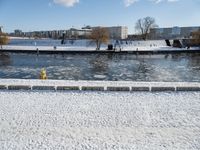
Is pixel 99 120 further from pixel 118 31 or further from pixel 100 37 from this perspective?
pixel 118 31

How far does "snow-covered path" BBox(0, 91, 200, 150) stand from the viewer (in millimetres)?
7738

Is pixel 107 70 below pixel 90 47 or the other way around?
below

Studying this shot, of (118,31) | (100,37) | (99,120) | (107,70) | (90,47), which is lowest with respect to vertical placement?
(99,120)

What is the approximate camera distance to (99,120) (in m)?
9.64

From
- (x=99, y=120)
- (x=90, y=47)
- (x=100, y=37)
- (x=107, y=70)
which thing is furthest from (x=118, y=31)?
(x=99, y=120)

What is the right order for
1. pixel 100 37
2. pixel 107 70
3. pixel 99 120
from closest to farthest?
pixel 99 120 < pixel 107 70 < pixel 100 37

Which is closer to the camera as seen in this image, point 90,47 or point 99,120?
point 99,120

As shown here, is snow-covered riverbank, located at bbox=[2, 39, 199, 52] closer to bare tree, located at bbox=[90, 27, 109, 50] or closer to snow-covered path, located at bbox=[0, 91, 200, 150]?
bare tree, located at bbox=[90, 27, 109, 50]

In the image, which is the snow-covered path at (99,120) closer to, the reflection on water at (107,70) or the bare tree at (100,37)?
the reflection on water at (107,70)

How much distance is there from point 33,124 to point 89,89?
5.39m

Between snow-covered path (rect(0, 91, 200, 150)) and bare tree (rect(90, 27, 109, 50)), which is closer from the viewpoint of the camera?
snow-covered path (rect(0, 91, 200, 150))

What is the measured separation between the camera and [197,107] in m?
11.3

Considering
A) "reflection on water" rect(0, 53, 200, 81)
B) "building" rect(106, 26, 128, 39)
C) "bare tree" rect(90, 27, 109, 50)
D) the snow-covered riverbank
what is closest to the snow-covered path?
"reflection on water" rect(0, 53, 200, 81)

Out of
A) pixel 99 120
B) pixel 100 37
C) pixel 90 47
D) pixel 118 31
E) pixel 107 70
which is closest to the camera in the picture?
pixel 99 120
